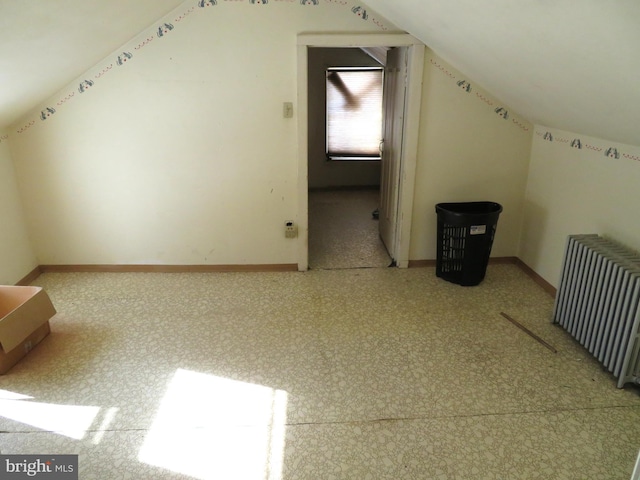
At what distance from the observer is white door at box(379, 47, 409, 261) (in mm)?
3598

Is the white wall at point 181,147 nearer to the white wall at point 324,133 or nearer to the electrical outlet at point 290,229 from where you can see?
the electrical outlet at point 290,229

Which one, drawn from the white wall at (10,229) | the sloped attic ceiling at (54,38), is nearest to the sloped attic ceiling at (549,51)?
the sloped attic ceiling at (54,38)

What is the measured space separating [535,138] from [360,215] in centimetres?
225

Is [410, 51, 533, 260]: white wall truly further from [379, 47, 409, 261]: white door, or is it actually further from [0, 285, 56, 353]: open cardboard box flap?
[0, 285, 56, 353]: open cardboard box flap

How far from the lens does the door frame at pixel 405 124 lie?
10.7 ft

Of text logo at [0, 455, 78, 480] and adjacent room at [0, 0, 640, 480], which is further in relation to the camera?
adjacent room at [0, 0, 640, 480]

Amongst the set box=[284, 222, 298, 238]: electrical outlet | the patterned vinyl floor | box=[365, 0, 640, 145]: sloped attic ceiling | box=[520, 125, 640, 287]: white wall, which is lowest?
the patterned vinyl floor

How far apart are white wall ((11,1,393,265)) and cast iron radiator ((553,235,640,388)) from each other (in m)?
2.04

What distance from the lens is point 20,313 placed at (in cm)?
254

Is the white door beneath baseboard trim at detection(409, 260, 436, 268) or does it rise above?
above

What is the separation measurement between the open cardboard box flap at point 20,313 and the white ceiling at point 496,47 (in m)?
1.24

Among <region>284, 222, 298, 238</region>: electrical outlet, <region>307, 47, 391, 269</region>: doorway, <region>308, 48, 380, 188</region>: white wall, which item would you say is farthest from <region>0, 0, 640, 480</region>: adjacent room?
<region>308, 48, 380, 188</region>: white wall

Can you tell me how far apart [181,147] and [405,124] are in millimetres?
1776

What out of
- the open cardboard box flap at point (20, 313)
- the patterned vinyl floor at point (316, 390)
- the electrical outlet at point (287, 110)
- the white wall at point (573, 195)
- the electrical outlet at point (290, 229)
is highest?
the electrical outlet at point (287, 110)
